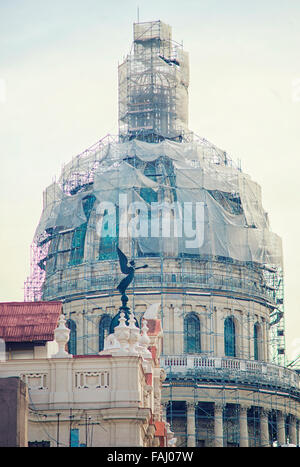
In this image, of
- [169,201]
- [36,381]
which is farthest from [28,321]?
[169,201]

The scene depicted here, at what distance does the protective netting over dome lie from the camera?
96.1m

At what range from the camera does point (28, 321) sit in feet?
192

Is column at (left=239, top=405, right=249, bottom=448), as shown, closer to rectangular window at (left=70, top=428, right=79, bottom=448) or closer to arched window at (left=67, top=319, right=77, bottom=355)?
arched window at (left=67, top=319, right=77, bottom=355)

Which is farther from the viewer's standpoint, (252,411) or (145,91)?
(145,91)

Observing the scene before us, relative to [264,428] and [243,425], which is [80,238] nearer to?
[243,425]

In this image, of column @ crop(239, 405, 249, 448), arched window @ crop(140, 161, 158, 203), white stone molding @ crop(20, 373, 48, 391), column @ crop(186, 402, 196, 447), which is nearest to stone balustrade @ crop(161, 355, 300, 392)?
column @ crop(239, 405, 249, 448)

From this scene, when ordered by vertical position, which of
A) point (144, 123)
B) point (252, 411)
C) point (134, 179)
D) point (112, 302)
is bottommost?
point (252, 411)

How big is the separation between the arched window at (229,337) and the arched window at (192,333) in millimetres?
2131

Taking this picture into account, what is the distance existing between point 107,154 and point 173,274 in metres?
10.3

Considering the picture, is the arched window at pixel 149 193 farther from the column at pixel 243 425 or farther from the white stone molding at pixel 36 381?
the white stone molding at pixel 36 381

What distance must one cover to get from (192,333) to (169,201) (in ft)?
30.5
